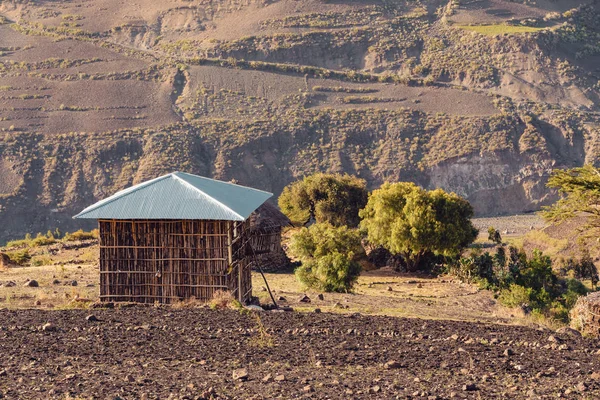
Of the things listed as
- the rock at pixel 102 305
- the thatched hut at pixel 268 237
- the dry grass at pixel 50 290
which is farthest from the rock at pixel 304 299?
the thatched hut at pixel 268 237

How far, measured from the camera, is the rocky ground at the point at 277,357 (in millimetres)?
12781

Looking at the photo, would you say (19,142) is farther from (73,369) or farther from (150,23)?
(73,369)

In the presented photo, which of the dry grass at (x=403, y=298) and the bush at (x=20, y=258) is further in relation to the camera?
the bush at (x=20, y=258)

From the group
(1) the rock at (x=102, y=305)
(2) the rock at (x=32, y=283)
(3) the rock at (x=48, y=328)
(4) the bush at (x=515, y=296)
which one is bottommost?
(4) the bush at (x=515, y=296)

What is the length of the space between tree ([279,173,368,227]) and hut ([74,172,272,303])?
23621 mm

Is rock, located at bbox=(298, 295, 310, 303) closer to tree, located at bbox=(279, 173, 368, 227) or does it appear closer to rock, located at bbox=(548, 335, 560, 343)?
rock, located at bbox=(548, 335, 560, 343)

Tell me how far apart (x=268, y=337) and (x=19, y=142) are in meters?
62.0

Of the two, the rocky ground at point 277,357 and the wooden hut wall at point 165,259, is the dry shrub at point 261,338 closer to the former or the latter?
the rocky ground at point 277,357

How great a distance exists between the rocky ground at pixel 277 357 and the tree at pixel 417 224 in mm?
16019

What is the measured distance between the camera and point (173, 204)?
20578 millimetres

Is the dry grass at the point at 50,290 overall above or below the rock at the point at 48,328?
below

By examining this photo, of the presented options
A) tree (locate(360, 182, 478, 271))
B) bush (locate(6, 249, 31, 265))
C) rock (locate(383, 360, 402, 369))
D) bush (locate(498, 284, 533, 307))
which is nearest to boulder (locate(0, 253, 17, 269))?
bush (locate(6, 249, 31, 265))


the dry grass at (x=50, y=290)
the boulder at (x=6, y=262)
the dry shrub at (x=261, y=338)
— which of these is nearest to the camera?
the dry shrub at (x=261, y=338)

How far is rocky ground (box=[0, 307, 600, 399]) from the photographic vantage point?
12781 millimetres
